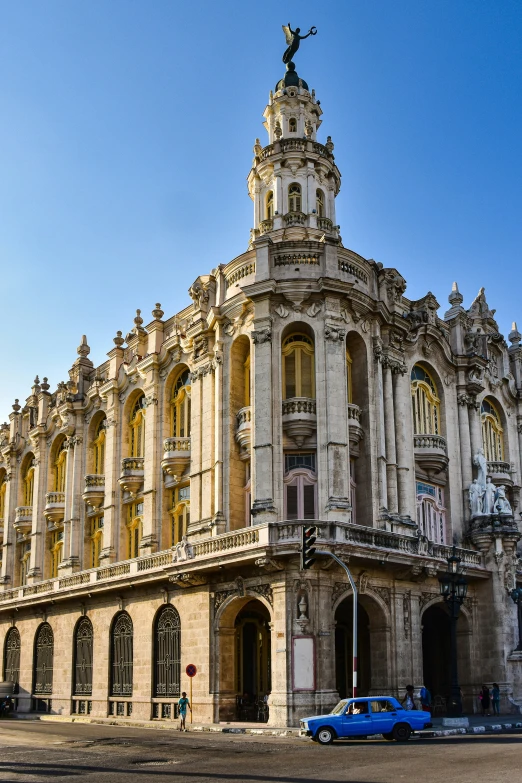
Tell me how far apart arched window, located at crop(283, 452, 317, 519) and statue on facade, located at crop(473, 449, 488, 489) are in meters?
10.6

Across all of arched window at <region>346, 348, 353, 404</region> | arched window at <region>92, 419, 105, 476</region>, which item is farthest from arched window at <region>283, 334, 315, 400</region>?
arched window at <region>92, 419, 105, 476</region>

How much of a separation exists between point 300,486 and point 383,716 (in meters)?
11.3

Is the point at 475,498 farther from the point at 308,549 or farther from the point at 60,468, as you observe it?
the point at 60,468

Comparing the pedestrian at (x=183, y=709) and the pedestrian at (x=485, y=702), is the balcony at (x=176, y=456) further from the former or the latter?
the pedestrian at (x=485, y=702)

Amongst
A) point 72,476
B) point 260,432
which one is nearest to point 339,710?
point 260,432

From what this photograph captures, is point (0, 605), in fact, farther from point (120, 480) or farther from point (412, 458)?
point (412, 458)

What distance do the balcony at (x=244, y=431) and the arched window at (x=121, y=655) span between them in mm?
9583

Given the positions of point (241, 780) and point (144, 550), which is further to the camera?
point (144, 550)

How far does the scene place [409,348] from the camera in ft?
135

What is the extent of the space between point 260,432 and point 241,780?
18644 millimetres

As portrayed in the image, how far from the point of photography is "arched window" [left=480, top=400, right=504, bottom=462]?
149ft

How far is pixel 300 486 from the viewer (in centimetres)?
3450

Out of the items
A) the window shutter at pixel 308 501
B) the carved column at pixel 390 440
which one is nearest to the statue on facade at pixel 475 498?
the carved column at pixel 390 440

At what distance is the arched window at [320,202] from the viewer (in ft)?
146
